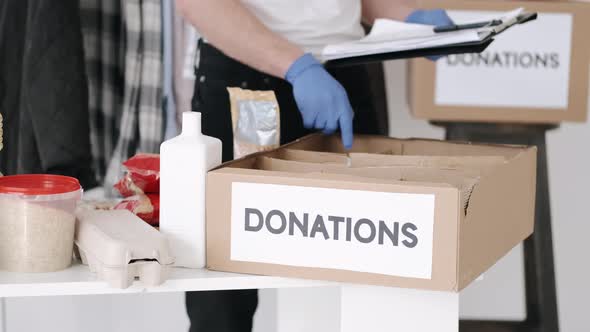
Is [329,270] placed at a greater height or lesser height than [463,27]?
lesser

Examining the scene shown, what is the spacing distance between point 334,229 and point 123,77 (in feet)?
4.16

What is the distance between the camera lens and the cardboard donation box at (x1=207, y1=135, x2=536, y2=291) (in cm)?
108

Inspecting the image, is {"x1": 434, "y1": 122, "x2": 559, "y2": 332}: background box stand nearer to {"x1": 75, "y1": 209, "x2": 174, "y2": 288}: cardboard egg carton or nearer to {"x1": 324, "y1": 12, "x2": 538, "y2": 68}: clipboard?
{"x1": 324, "y1": 12, "x2": 538, "y2": 68}: clipboard

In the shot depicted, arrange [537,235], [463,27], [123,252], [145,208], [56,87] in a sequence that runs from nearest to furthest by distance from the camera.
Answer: [123,252] < [145,208] < [463,27] < [56,87] < [537,235]

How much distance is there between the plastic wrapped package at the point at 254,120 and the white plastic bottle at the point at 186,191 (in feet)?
Result: 1.09

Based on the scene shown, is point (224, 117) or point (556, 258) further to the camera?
point (556, 258)

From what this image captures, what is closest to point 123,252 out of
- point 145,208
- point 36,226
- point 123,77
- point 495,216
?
point 36,226

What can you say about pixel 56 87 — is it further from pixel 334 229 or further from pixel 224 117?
pixel 334 229

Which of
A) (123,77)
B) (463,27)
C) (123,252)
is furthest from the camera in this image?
(123,77)

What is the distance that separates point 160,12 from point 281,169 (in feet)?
3.50

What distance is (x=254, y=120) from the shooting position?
1528 millimetres

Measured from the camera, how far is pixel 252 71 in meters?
1.78

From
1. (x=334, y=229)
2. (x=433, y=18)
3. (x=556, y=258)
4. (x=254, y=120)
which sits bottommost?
(x=556, y=258)

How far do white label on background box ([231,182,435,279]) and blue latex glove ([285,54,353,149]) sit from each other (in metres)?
0.44
